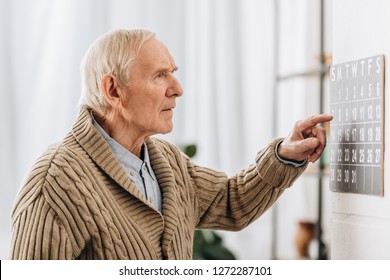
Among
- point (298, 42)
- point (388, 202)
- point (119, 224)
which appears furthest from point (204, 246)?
point (388, 202)

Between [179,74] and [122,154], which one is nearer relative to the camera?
[122,154]

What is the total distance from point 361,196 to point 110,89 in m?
0.59

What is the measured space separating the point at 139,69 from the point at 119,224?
0.35 m

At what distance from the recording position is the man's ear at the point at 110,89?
4.61 feet

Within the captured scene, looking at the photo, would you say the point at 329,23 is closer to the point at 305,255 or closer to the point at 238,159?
the point at 238,159

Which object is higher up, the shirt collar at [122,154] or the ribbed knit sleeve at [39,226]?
the shirt collar at [122,154]

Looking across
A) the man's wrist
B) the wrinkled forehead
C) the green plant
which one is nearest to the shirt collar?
the wrinkled forehead

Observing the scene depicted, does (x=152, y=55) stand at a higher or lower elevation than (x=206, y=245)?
higher

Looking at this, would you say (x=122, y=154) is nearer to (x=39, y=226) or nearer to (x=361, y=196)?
(x=39, y=226)

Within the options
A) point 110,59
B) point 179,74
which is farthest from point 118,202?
point 179,74

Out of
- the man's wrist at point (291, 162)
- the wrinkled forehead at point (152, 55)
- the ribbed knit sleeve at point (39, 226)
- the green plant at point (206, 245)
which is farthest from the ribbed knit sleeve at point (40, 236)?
the green plant at point (206, 245)

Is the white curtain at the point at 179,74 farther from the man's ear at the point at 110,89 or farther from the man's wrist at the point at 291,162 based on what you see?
the man's wrist at the point at 291,162

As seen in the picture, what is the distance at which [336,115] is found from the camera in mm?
1368

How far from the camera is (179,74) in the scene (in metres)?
3.03
